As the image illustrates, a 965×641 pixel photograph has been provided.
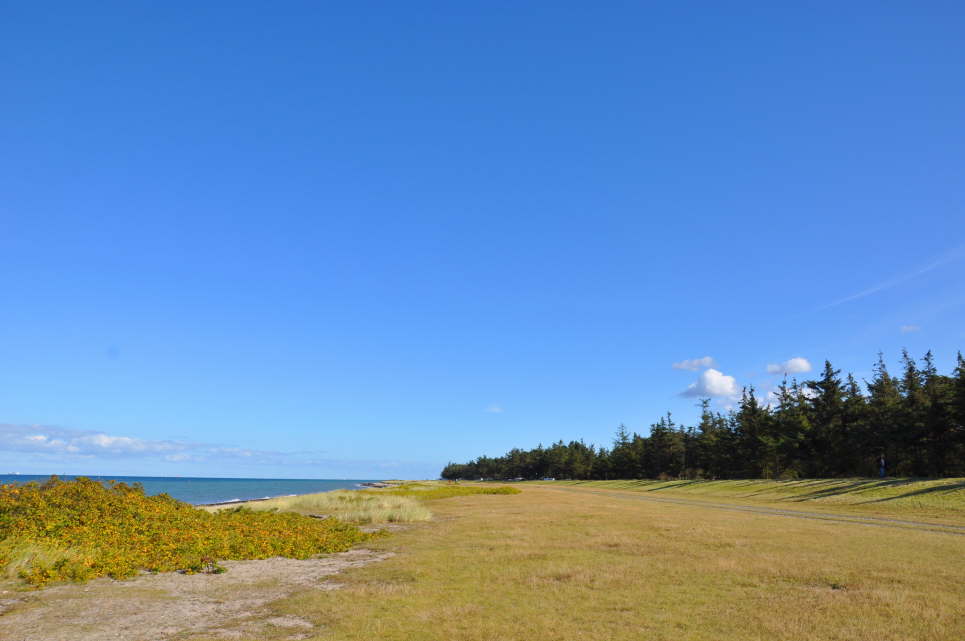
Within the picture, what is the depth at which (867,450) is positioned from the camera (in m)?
62.8

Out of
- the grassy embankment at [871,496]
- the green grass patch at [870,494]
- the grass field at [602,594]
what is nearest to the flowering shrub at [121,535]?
the grass field at [602,594]

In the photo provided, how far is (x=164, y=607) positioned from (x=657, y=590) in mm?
11342

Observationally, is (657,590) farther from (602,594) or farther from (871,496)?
(871,496)

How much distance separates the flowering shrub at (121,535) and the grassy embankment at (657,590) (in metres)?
4.41

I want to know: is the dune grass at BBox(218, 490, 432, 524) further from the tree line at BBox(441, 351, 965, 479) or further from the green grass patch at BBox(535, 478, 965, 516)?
the tree line at BBox(441, 351, 965, 479)

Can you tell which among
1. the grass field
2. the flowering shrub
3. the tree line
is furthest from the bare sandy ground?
the tree line

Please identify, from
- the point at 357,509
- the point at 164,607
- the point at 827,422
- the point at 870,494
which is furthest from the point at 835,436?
the point at 164,607

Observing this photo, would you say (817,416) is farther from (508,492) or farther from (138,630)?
(138,630)

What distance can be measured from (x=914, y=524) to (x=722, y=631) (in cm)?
2444

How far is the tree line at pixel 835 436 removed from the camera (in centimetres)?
5400

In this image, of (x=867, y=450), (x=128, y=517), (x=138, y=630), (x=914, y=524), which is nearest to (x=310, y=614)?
(x=138, y=630)

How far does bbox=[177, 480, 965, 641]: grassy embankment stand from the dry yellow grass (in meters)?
0.04

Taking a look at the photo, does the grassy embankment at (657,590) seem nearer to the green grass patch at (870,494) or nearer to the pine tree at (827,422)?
the green grass patch at (870,494)

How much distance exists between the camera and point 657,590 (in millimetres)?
13586
